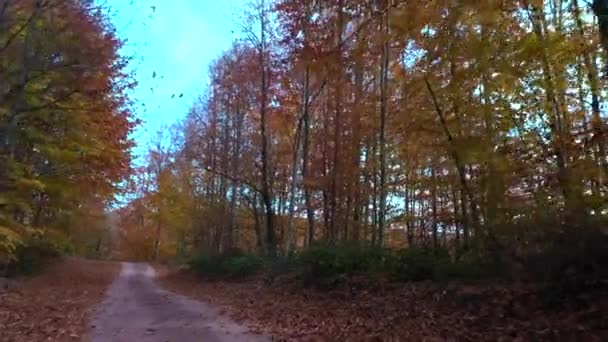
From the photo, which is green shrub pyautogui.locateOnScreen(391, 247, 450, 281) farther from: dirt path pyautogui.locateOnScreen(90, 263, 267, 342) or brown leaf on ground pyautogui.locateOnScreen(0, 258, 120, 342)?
brown leaf on ground pyautogui.locateOnScreen(0, 258, 120, 342)

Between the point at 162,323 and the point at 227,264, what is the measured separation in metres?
11.3

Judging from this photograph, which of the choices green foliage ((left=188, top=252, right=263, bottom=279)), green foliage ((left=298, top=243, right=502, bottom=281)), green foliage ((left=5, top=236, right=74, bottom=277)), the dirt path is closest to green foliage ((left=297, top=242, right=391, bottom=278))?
green foliage ((left=298, top=243, right=502, bottom=281))

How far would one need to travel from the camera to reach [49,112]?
16.4 meters

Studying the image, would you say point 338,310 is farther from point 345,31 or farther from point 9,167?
point 9,167

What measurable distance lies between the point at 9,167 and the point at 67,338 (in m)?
8.42

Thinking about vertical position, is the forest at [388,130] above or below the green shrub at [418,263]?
above

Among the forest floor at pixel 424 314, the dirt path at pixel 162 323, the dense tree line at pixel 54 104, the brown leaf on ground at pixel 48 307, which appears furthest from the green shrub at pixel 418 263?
the dense tree line at pixel 54 104

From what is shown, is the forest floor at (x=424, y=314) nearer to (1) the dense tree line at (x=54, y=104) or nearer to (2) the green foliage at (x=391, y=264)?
(2) the green foliage at (x=391, y=264)

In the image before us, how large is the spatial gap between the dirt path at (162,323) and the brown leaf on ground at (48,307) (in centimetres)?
41

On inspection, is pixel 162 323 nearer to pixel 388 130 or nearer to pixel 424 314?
pixel 424 314

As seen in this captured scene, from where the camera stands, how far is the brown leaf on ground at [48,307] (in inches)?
377

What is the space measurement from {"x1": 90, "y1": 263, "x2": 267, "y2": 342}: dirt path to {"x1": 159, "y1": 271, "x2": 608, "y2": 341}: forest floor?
56 cm

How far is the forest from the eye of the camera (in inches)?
340

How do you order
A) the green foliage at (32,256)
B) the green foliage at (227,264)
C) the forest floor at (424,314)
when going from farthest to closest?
1. the green foliage at (32,256)
2. the green foliage at (227,264)
3. the forest floor at (424,314)
